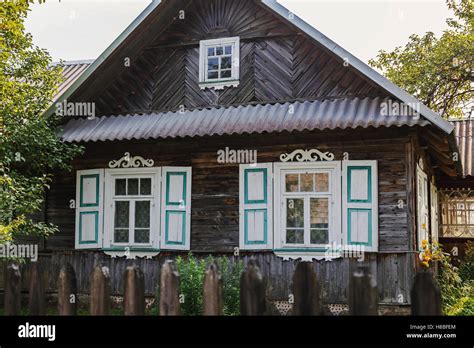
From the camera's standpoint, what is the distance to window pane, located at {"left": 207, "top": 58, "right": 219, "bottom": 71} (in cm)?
1248

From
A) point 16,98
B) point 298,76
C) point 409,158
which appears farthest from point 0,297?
point 409,158

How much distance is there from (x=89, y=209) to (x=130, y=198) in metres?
0.98

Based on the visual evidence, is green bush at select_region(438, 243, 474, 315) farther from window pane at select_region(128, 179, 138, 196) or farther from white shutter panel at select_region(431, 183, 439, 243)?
window pane at select_region(128, 179, 138, 196)

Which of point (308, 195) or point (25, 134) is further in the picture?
point (25, 134)

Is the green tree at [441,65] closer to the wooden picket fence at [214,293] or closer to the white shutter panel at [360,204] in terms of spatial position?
the white shutter panel at [360,204]

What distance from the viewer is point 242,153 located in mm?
11586

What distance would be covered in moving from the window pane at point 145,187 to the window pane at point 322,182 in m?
3.56

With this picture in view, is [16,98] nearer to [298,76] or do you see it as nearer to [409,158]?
[298,76]

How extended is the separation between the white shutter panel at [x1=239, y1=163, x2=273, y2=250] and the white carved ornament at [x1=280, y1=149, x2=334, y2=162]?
368 millimetres

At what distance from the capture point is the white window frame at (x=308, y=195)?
35.3 ft

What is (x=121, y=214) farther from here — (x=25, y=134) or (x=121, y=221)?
(x=25, y=134)

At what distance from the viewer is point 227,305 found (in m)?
8.34

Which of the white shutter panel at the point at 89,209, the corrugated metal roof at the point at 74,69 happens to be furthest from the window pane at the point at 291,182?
the corrugated metal roof at the point at 74,69
